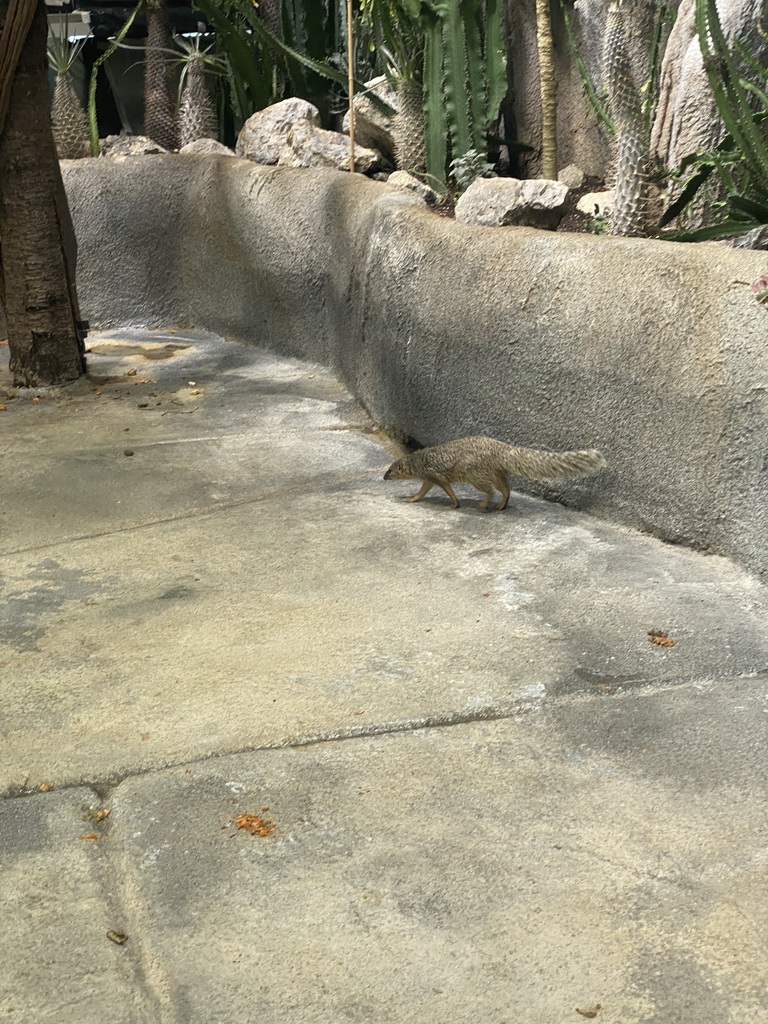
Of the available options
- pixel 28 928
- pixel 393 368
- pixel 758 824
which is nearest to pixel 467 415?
pixel 393 368

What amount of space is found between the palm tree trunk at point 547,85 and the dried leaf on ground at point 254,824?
16.4 feet

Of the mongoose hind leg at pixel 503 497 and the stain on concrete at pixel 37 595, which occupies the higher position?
the stain on concrete at pixel 37 595

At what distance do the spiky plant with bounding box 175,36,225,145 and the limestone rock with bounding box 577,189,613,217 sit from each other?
3790 mm

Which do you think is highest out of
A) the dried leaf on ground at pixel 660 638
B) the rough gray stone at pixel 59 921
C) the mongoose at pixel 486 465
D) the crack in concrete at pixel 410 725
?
the mongoose at pixel 486 465

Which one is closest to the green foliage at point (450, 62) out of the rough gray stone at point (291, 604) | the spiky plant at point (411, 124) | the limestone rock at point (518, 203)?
the spiky plant at point (411, 124)

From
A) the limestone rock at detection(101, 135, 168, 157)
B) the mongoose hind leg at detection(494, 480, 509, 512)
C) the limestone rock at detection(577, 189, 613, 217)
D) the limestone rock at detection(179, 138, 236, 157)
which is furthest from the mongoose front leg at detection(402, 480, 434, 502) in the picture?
the limestone rock at detection(101, 135, 168, 157)

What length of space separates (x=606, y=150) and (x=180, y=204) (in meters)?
3.12

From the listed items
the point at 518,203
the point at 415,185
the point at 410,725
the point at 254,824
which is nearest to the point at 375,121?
the point at 415,185

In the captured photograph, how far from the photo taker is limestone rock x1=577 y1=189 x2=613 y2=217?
21.0 ft

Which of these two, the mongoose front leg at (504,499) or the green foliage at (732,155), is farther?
the mongoose front leg at (504,499)

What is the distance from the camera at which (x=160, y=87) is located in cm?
957

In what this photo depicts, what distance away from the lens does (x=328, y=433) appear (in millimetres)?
5734

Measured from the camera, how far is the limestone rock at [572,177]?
7.48m

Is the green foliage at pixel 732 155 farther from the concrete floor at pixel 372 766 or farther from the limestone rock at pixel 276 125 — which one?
the limestone rock at pixel 276 125
